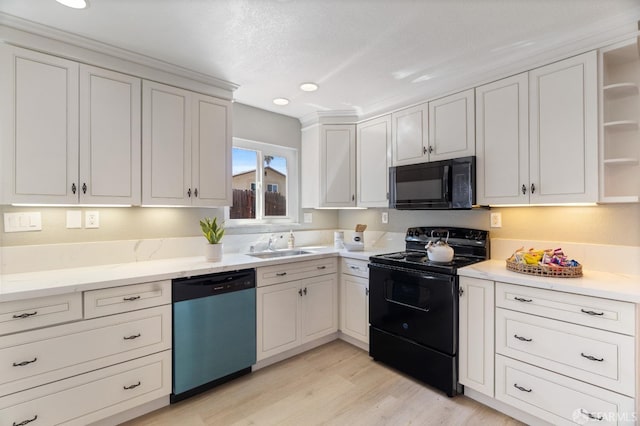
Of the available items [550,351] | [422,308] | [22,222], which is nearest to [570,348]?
[550,351]

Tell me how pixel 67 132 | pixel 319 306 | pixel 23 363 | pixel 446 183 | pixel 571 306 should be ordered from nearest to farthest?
pixel 23 363 → pixel 571 306 → pixel 67 132 → pixel 446 183 → pixel 319 306

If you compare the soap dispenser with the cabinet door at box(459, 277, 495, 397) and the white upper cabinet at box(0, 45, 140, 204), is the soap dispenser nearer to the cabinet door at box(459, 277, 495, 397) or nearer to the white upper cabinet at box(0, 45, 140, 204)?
the white upper cabinet at box(0, 45, 140, 204)

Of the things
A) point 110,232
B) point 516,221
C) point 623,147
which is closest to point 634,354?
point 516,221

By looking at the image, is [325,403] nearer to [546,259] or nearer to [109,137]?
[546,259]

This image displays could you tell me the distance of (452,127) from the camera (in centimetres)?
241

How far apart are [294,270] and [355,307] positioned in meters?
0.70

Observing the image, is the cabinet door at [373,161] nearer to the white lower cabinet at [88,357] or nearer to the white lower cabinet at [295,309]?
the white lower cabinet at [295,309]

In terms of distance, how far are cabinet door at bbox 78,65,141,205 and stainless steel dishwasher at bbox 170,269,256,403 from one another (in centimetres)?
76

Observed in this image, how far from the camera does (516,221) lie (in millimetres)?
2318

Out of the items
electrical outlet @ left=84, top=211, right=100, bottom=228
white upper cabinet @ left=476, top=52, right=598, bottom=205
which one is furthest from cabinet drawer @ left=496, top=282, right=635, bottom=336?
electrical outlet @ left=84, top=211, right=100, bottom=228

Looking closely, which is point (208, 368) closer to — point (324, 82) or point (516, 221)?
point (324, 82)

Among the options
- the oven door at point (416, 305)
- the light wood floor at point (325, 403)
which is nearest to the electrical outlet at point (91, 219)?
the light wood floor at point (325, 403)

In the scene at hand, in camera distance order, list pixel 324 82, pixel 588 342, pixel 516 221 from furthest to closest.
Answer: pixel 324 82 < pixel 516 221 < pixel 588 342

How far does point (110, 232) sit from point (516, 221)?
3.05 metres
